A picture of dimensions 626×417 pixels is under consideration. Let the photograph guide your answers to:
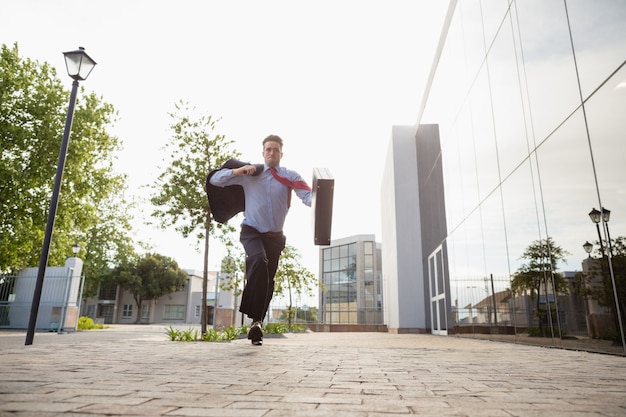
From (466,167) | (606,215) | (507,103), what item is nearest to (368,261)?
(466,167)

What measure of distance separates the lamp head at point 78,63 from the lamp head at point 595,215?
8.60 m

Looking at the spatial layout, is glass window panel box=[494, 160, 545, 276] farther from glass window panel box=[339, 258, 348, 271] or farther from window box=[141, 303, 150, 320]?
window box=[141, 303, 150, 320]

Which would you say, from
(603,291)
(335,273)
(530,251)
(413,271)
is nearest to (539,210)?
(530,251)

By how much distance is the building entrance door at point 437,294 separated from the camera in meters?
15.2

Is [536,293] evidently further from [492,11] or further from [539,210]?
[492,11]

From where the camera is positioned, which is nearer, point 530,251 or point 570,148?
point 570,148

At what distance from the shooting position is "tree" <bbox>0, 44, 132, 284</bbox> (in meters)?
16.5

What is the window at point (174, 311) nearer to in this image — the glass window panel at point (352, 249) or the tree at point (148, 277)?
the tree at point (148, 277)

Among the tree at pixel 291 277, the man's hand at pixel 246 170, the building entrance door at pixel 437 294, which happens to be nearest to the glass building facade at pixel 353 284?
Answer: the tree at pixel 291 277

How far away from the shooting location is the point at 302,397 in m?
1.79

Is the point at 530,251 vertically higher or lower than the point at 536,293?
higher

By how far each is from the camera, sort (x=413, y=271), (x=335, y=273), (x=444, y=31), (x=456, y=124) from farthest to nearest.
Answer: (x=335, y=273)
(x=413, y=271)
(x=444, y=31)
(x=456, y=124)

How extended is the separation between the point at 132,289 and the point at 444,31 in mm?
47140

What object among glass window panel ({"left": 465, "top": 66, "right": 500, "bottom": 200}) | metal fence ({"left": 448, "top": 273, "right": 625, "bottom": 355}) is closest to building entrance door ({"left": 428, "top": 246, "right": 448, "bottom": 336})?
metal fence ({"left": 448, "top": 273, "right": 625, "bottom": 355})
